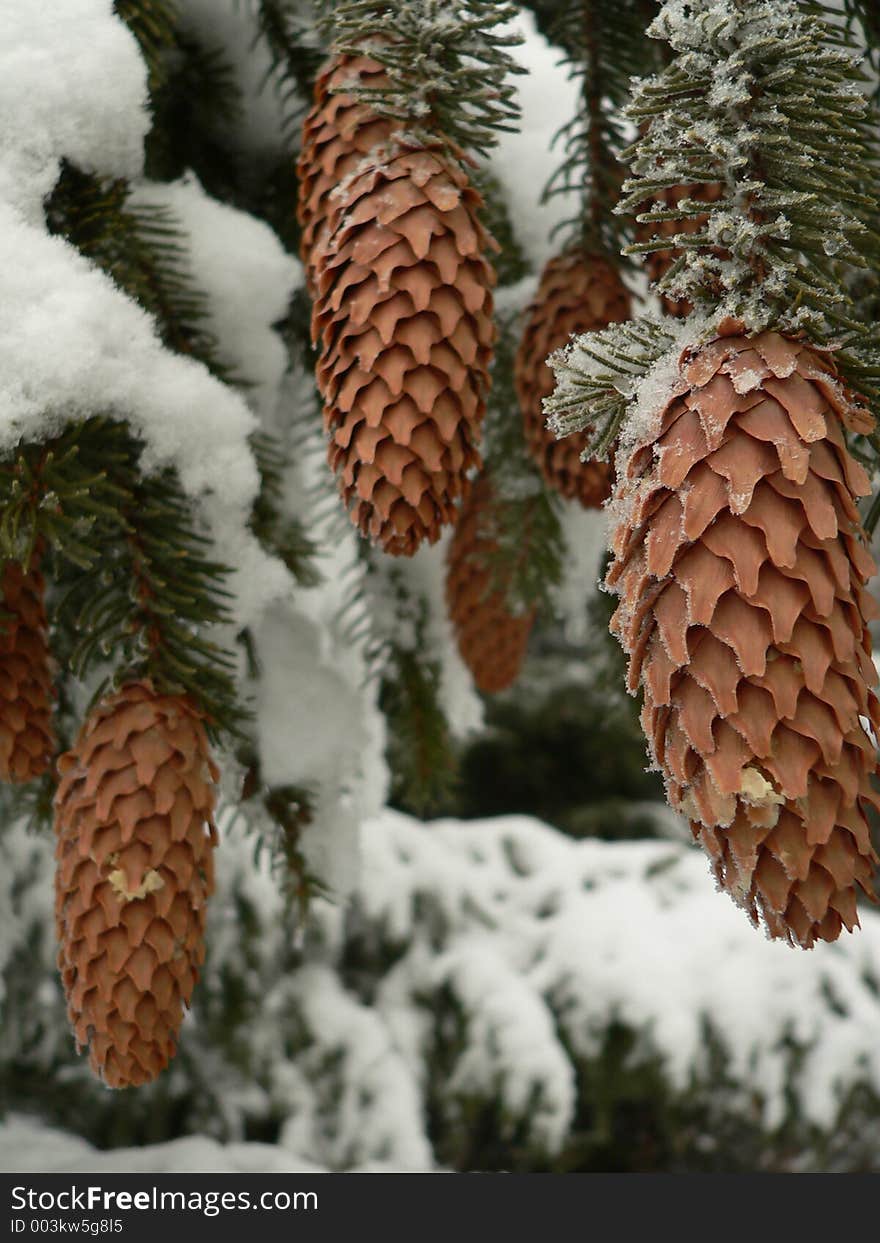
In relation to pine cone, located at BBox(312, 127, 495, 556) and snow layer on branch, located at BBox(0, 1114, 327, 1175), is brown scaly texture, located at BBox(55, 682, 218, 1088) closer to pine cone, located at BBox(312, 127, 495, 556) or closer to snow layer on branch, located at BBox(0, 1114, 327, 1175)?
pine cone, located at BBox(312, 127, 495, 556)

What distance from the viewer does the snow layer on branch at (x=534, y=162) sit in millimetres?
1153

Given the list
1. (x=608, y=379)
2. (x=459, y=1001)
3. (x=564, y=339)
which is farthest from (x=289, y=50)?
(x=459, y=1001)

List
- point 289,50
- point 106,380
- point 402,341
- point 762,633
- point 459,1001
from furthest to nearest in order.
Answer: point 459,1001 < point 289,50 < point 106,380 < point 402,341 < point 762,633

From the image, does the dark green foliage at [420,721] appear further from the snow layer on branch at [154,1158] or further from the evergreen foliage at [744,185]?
the evergreen foliage at [744,185]

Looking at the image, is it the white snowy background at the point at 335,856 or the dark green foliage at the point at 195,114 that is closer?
the white snowy background at the point at 335,856

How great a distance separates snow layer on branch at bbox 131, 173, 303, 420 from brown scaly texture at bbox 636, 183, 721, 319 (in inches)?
11.8

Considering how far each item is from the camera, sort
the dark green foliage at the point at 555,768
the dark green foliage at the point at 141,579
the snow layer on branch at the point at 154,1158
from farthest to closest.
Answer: the dark green foliage at the point at 555,768 → the snow layer on branch at the point at 154,1158 → the dark green foliage at the point at 141,579

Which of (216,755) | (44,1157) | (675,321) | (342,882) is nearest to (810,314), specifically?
(675,321)

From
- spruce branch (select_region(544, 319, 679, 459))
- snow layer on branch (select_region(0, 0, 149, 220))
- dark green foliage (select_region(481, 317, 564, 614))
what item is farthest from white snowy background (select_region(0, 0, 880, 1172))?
spruce branch (select_region(544, 319, 679, 459))

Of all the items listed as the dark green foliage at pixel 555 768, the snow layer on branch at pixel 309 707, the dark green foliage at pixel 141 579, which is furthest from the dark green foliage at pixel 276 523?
the dark green foliage at pixel 555 768

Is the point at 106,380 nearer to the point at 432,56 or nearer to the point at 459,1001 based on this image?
the point at 432,56

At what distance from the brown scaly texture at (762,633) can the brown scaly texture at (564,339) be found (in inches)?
12.7

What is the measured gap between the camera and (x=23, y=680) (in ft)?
2.58

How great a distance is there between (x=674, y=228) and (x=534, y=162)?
0.46m
